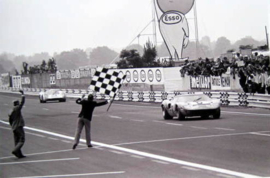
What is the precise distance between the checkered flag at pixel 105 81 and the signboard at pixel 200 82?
1954 centimetres

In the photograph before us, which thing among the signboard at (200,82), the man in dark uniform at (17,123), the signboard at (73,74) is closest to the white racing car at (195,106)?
the man in dark uniform at (17,123)

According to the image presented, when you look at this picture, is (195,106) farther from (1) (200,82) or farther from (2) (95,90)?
(1) (200,82)

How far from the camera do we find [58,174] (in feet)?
29.8

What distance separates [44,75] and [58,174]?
2853cm

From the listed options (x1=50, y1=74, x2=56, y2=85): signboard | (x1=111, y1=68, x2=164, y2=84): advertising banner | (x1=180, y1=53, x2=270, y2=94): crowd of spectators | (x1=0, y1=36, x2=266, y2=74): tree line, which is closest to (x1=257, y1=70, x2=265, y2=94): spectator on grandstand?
(x1=180, y1=53, x2=270, y2=94): crowd of spectators

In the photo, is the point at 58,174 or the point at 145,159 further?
the point at 145,159

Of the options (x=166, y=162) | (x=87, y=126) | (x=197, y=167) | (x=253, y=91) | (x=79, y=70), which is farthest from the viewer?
(x=79, y=70)

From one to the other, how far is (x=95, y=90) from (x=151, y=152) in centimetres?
364

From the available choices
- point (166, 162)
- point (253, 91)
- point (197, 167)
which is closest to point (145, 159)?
point (166, 162)

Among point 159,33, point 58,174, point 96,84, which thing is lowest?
point 58,174

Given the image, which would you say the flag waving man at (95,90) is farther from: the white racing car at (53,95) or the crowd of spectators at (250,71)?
the white racing car at (53,95)

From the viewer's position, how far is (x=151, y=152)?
11.2 meters

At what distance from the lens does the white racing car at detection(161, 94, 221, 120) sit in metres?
18.6

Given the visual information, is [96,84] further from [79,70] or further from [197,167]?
[79,70]
